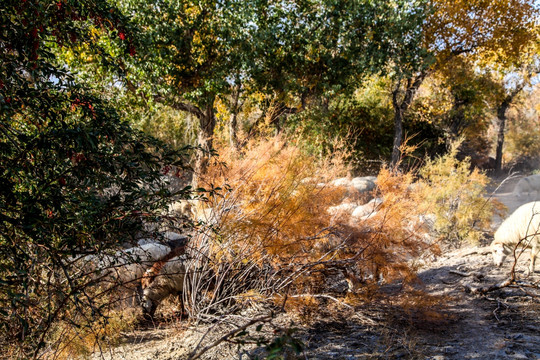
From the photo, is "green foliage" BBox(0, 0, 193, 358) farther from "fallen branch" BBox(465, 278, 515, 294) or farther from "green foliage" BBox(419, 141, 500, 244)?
"green foliage" BBox(419, 141, 500, 244)

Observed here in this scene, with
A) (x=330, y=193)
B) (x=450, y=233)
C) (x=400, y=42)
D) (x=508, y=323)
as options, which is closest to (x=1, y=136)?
(x=330, y=193)

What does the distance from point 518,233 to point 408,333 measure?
8.81 feet

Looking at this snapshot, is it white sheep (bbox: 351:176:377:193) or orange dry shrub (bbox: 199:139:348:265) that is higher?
orange dry shrub (bbox: 199:139:348:265)

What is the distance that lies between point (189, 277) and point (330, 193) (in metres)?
2.10

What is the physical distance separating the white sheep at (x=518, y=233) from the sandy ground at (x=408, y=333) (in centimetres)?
47

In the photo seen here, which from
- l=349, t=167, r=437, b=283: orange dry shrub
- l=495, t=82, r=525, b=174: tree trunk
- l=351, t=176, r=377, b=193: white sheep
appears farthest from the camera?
l=495, t=82, r=525, b=174: tree trunk

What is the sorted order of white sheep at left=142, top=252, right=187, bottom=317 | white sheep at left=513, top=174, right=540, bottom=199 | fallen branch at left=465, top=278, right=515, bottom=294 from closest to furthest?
1. fallen branch at left=465, top=278, right=515, bottom=294
2. white sheep at left=142, top=252, right=187, bottom=317
3. white sheep at left=513, top=174, right=540, bottom=199

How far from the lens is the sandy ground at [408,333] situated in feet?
12.4

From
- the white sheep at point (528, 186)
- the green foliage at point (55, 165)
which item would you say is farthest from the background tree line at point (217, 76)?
the white sheep at point (528, 186)

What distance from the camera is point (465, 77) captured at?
13.5 metres

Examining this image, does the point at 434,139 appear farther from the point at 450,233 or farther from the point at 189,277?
the point at 189,277

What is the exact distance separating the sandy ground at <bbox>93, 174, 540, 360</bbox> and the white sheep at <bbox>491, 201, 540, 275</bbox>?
1.53ft

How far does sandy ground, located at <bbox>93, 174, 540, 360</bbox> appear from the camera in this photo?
3793 mm

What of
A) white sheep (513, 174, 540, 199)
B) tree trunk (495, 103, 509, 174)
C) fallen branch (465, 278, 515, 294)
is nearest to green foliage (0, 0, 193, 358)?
fallen branch (465, 278, 515, 294)
